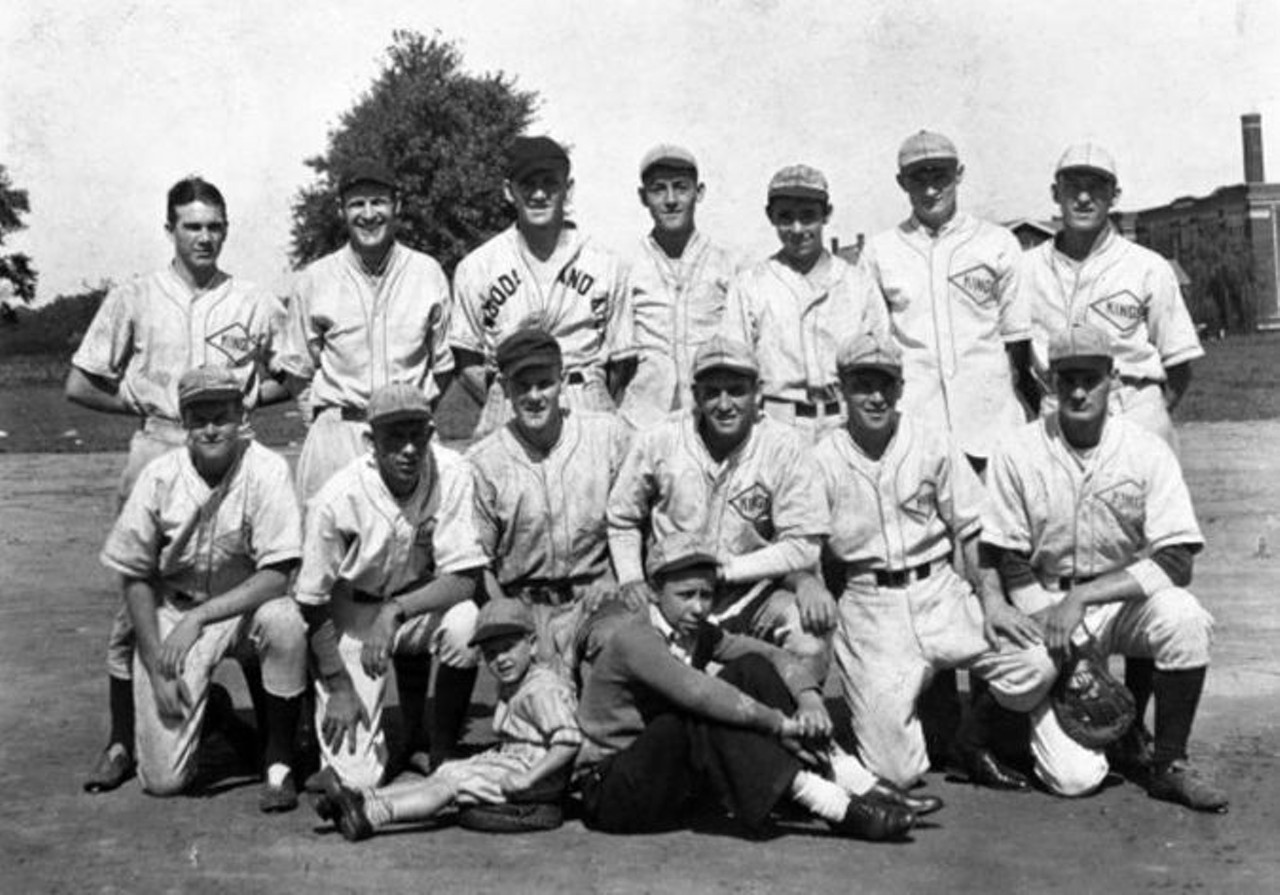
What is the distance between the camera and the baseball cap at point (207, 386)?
19.6ft

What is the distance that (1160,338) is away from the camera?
677 centimetres

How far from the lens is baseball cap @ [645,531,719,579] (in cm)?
557

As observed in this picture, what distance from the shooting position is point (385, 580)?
20.2 feet

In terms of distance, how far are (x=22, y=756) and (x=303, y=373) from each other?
1.87m

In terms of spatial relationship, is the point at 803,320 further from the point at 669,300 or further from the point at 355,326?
the point at 355,326

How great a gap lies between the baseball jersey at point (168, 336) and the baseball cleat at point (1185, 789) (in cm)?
376

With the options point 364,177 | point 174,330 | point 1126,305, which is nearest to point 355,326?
point 364,177

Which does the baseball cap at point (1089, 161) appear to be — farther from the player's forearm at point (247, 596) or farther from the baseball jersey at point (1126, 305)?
the player's forearm at point (247, 596)

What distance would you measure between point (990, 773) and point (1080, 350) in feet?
4.99

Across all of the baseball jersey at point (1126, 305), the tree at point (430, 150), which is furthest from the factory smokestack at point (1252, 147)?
the baseball jersey at point (1126, 305)

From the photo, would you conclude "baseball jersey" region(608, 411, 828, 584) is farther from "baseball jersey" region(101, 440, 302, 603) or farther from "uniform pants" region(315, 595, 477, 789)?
"baseball jersey" region(101, 440, 302, 603)

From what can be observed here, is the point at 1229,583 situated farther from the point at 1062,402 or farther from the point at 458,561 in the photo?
the point at 458,561

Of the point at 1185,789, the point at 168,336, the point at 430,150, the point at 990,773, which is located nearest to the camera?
the point at 1185,789

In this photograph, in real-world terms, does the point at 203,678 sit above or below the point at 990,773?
above
